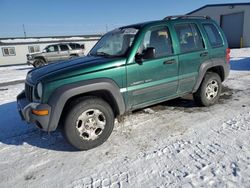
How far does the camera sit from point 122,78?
3.49 meters

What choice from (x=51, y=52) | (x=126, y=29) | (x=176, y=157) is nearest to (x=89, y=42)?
(x=51, y=52)

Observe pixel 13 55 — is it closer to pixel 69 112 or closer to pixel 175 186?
pixel 69 112

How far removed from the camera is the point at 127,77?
3527mm

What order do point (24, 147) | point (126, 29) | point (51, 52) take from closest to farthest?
point (24, 147) < point (126, 29) < point (51, 52)

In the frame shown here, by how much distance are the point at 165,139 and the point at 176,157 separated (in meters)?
0.56

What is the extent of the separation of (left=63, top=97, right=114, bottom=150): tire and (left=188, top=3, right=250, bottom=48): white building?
2495cm

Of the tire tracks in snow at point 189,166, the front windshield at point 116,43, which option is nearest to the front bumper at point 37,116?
the tire tracks in snow at point 189,166

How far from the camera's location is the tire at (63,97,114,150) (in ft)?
10.4

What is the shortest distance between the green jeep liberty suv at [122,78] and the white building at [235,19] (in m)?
22.2

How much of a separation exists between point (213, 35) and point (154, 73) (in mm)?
2053

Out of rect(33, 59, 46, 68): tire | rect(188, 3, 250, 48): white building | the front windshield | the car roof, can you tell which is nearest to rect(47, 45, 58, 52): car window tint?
rect(33, 59, 46, 68): tire

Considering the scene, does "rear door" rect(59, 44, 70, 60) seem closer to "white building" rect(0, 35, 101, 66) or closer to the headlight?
"white building" rect(0, 35, 101, 66)

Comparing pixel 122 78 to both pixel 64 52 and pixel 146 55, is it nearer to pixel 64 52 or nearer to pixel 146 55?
pixel 146 55

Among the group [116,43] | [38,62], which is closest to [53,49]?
[38,62]
